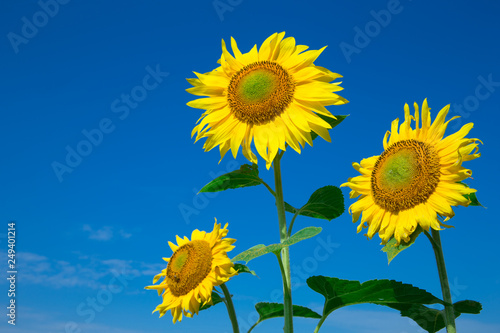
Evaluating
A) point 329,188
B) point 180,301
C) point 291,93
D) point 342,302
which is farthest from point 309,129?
point 180,301

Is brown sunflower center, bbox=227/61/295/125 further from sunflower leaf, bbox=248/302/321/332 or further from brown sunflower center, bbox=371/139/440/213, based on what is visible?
sunflower leaf, bbox=248/302/321/332

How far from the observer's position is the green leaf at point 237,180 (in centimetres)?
331

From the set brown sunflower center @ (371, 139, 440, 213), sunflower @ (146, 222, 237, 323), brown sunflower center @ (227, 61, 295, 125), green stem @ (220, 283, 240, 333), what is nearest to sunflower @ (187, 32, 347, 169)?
brown sunflower center @ (227, 61, 295, 125)

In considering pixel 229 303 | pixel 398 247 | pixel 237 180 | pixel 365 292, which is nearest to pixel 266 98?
pixel 237 180

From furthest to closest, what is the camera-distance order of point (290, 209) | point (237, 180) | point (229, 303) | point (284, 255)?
1. point (229, 303)
2. point (290, 209)
3. point (237, 180)
4. point (284, 255)

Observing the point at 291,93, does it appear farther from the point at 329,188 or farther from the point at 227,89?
the point at 329,188

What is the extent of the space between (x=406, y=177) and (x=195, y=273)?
170cm

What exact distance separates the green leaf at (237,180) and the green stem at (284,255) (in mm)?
215

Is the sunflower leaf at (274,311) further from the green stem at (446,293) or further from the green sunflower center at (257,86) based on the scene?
the green sunflower center at (257,86)

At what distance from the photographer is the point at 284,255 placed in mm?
3090

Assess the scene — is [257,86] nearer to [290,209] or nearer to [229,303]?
[290,209]

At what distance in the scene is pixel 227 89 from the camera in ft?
11.0

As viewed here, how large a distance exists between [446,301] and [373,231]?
0.58 m

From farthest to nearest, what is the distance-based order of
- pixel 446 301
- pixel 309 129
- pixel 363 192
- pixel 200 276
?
pixel 200 276, pixel 363 192, pixel 309 129, pixel 446 301
